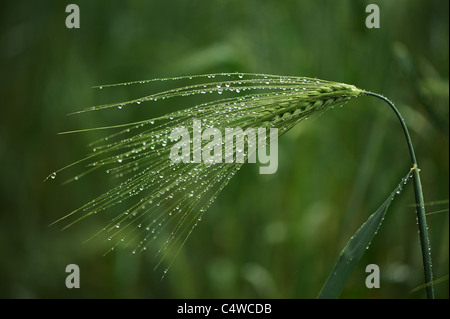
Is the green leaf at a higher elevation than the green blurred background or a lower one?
lower

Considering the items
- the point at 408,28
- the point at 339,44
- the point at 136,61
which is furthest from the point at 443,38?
the point at 136,61

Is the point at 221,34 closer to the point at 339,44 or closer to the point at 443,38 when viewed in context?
the point at 339,44

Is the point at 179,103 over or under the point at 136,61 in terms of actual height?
under

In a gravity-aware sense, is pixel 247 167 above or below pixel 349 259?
above

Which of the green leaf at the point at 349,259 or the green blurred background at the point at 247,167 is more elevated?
the green blurred background at the point at 247,167

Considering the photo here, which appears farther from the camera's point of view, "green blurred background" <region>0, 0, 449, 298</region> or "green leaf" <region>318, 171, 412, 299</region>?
"green blurred background" <region>0, 0, 449, 298</region>

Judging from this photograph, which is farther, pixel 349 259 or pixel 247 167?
pixel 247 167
